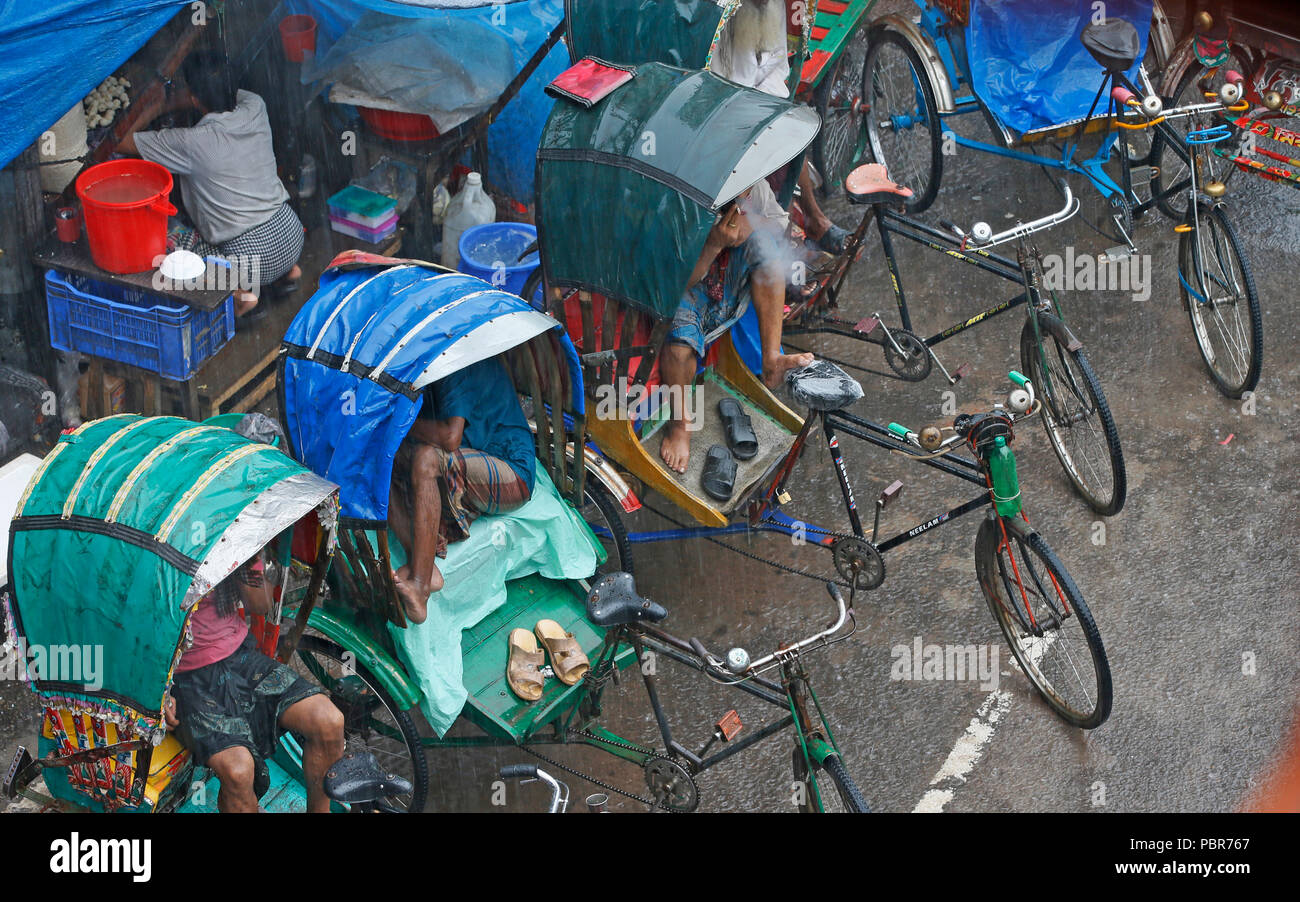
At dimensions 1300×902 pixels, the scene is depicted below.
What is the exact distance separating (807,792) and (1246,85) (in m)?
5.51

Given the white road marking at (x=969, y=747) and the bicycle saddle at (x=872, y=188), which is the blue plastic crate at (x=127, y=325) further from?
the white road marking at (x=969, y=747)

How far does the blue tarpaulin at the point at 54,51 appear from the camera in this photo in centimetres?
635

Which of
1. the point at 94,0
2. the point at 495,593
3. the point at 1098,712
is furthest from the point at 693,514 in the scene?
the point at 94,0

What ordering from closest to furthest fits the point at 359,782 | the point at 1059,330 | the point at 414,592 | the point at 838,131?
the point at 359,782 → the point at 414,592 → the point at 1059,330 → the point at 838,131

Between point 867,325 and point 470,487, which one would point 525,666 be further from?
point 867,325

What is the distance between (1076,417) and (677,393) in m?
2.13

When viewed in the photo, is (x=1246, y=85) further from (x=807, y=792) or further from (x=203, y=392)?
(x=203, y=392)

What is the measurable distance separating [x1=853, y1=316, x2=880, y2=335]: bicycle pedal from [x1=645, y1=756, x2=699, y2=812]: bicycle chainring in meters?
3.01

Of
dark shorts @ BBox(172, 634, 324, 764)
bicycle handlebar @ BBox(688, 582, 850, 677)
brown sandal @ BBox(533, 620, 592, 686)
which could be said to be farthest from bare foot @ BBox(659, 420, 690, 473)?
dark shorts @ BBox(172, 634, 324, 764)

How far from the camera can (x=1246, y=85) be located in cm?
869

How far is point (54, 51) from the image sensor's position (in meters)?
6.45

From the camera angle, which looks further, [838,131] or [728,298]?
[838,131]

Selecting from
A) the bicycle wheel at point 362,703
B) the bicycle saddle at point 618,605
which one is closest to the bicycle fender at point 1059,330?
the bicycle saddle at point 618,605

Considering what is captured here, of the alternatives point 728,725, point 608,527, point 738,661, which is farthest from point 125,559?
point 608,527
